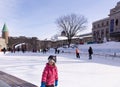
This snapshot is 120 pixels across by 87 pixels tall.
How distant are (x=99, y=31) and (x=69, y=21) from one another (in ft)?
36.9

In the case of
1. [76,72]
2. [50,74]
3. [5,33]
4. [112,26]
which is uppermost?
[5,33]

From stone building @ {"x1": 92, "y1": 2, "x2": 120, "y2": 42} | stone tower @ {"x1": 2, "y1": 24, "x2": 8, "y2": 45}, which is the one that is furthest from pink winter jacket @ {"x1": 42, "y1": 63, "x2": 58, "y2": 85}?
stone tower @ {"x1": 2, "y1": 24, "x2": 8, "y2": 45}

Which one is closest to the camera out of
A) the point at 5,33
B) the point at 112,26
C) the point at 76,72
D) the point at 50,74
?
the point at 50,74

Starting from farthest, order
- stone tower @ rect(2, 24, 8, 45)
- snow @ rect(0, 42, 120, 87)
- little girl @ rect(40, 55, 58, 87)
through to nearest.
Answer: stone tower @ rect(2, 24, 8, 45), snow @ rect(0, 42, 120, 87), little girl @ rect(40, 55, 58, 87)

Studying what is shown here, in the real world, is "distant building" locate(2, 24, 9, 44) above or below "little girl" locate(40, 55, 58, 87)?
above

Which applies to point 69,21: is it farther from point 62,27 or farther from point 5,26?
point 5,26

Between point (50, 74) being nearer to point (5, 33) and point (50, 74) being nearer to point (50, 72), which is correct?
point (50, 72)

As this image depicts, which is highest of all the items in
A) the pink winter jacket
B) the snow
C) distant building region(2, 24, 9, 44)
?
distant building region(2, 24, 9, 44)

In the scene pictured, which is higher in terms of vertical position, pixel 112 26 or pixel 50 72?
pixel 112 26

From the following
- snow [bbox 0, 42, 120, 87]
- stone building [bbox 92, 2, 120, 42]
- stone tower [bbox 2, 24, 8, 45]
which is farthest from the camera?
stone tower [bbox 2, 24, 8, 45]

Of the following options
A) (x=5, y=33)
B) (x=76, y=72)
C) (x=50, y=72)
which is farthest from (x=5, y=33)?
(x=50, y=72)

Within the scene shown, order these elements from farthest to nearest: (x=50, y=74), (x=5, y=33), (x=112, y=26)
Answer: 1. (x=5, y=33)
2. (x=112, y=26)
3. (x=50, y=74)

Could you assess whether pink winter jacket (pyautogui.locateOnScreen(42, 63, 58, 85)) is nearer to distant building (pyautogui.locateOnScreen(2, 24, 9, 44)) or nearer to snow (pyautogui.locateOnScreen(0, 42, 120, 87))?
snow (pyautogui.locateOnScreen(0, 42, 120, 87))

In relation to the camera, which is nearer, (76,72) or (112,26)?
(76,72)
